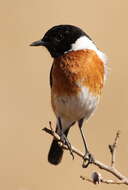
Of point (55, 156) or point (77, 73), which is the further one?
point (55, 156)

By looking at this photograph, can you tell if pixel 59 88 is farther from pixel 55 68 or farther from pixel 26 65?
pixel 26 65

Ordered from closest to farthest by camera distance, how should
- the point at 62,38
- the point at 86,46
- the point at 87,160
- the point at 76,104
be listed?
1. the point at 87,160
2. the point at 76,104
3. the point at 86,46
4. the point at 62,38

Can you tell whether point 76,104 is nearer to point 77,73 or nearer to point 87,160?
point 77,73

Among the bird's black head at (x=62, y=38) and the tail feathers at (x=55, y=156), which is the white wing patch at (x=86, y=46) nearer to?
the bird's black head at (x=62, y=38)

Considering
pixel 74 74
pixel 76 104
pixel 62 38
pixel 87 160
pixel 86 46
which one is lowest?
pixel 87 160

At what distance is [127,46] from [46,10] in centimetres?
148

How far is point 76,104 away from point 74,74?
0.25m

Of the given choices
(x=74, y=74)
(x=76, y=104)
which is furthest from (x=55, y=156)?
(x=74, y=74)

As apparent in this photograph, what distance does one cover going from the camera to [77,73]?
24.0ft

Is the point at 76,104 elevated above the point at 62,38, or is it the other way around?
the point at 62,38

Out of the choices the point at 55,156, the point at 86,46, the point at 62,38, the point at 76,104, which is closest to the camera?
the point at 76,104

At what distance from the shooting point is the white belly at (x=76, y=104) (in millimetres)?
7277

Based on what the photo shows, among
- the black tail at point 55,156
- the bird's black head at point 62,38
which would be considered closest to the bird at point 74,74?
the bird's black head at point 62,38

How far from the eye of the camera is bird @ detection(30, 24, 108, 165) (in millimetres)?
7281
